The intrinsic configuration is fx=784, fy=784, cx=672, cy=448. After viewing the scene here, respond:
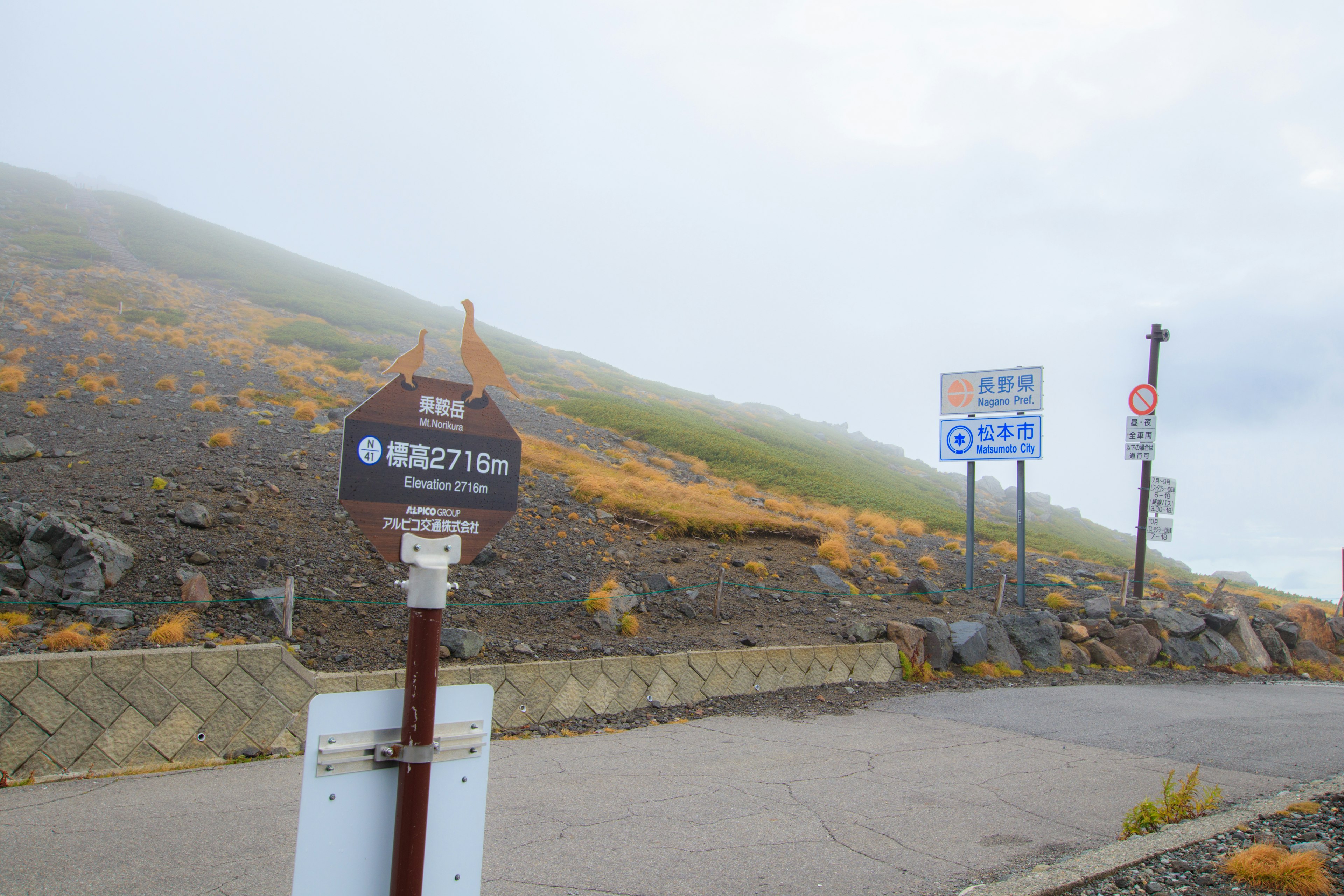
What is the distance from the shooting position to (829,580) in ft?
48.8

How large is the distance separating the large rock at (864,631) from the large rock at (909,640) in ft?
0.50

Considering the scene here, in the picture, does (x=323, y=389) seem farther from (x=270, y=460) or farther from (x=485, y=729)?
(x=485, y=729)

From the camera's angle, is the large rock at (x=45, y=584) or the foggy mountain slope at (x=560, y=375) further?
the foggy mountain slope at (x=560, y=375)

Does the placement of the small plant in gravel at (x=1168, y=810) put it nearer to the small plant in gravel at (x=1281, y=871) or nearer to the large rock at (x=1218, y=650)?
the small plant in gravel at (x=1281, y=871)

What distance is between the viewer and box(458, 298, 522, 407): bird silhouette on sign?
282 cm

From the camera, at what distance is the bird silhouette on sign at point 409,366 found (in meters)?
2.58

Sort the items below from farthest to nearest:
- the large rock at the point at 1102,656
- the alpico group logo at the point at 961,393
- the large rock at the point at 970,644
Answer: the alpico group logo at the point at 961,393, the large rock at the point at 1102,656, the large rock at the point at 970,644

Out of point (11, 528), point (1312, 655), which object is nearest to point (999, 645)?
point (1312, 655)

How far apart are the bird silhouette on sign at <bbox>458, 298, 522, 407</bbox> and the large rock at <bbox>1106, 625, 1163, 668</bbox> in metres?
14.6

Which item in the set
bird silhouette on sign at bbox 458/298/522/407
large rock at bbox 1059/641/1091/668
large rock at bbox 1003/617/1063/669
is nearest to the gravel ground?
bird silhouette on sign at bbox 458/298/522/407

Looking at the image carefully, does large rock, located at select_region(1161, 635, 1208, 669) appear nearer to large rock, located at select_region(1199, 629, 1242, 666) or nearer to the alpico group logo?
large rock, located at select_region(1199, 629, 1242, 666)

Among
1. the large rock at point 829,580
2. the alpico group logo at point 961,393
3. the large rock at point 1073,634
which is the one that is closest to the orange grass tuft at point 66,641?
the large rock at point 829,580

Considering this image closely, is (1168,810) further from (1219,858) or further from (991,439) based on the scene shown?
(991,439)

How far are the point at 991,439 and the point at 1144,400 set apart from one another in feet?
11.9
